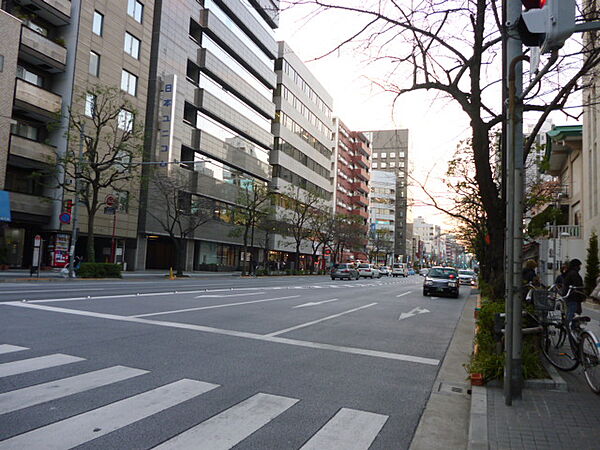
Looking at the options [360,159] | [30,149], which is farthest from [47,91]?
[360,159]

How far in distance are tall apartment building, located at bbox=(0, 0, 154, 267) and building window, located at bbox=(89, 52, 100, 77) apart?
0.07 meters

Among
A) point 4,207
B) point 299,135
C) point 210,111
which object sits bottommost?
point 4,207

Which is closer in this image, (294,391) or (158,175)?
(294,391)

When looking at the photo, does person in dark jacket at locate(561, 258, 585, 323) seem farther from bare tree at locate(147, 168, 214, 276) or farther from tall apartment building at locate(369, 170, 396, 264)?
tall apartment building at locate(369, 170, 396, 264)

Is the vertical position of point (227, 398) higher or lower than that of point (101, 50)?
lower

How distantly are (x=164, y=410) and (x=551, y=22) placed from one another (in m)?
4.92

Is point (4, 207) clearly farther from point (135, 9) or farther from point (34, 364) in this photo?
point (34, 364)

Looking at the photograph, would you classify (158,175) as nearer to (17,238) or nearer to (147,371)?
(17,238)

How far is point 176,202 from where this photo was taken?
36781mm

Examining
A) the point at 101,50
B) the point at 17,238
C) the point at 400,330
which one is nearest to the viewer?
the point at 400,330

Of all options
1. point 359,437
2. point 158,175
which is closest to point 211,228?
point 158,175

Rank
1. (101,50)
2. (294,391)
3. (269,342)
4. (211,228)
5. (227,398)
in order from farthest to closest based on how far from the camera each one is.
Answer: (211,228)
(101,50)
(269,342)
(294,391)
(227,398)

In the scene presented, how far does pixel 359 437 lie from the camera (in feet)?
13.7

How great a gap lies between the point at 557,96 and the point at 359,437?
7434 millimetres
